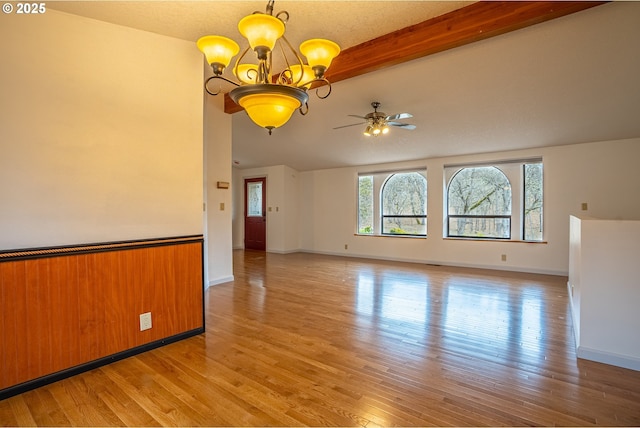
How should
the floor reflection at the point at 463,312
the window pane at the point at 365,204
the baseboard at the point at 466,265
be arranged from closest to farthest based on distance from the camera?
the floor reflection at the point at 463,312, the baseboard at the point at 466,265, the window pane at the point at 365,204

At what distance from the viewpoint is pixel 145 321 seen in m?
Answer: 2.57

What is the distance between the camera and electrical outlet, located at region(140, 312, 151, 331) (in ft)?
8.36

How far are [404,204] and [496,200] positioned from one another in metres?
1.84

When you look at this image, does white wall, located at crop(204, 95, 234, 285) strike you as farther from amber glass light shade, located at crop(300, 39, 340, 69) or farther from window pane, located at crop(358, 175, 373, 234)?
window pane, located at crop(358, 175, 373, 234)

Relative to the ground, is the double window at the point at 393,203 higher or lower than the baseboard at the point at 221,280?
higher

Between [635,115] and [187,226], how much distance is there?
5.71 metres

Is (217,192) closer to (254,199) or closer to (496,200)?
(254,199)

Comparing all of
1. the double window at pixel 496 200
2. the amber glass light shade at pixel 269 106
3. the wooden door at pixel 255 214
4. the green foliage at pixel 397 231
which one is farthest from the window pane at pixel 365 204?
the amber glass light shade at pixel 269 106

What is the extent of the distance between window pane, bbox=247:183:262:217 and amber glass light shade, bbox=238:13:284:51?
7.31m

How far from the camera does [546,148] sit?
5.31 meters

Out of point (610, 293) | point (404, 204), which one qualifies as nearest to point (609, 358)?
point (610, 293)

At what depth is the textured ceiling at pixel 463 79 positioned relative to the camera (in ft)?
7.72

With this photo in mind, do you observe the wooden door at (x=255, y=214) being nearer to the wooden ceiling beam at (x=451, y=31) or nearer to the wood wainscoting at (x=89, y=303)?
the wood wainscoting at (x=89, y=303)

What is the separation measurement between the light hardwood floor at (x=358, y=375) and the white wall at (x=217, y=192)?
1.25 m
